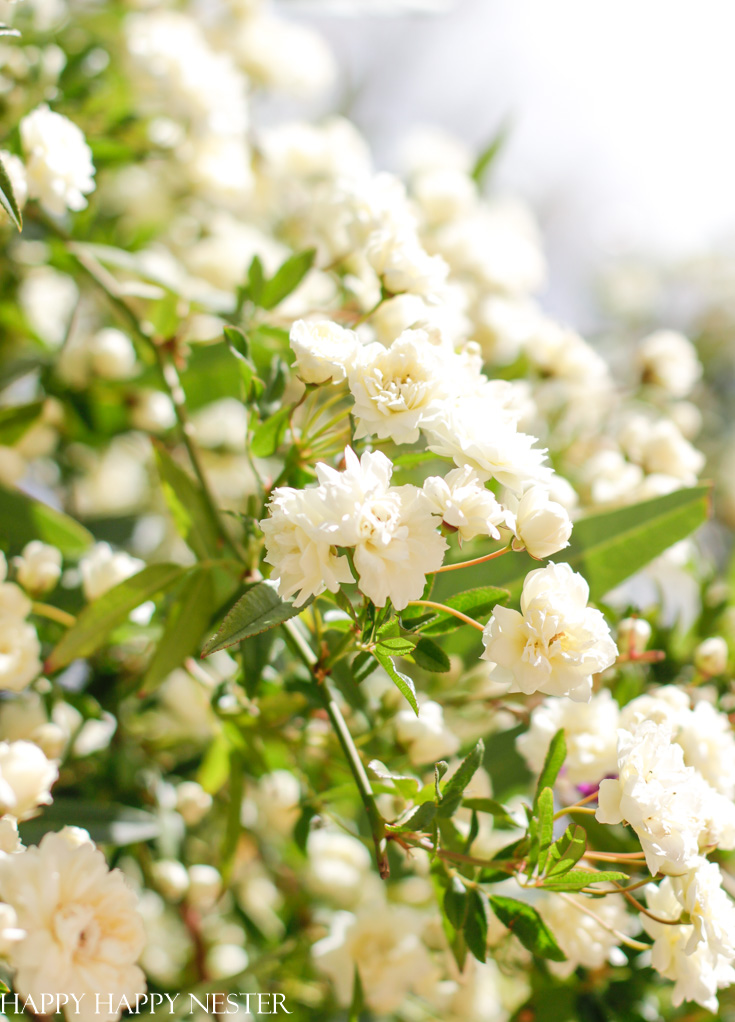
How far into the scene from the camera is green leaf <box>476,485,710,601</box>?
61cm

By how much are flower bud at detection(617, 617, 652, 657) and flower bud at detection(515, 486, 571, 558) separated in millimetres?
244

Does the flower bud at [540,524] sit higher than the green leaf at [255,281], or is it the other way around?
the flower bud at [540,524]

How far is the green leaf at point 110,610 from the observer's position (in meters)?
0.55

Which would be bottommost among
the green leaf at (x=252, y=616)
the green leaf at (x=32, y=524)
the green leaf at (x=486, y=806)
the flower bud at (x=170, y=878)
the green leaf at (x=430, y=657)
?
the flower bud at (x=170, y=878)

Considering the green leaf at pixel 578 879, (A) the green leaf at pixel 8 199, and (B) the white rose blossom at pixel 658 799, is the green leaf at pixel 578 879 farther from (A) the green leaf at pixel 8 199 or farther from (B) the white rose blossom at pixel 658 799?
(A) the green leaf at pixel 8 199

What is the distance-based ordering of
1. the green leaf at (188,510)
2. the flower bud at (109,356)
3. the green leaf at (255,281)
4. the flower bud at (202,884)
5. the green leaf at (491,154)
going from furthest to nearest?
the green leaf at (491,154)
the flower bud at (109,356)
the flower bud at (202,884)
the green leaf at (255,281)
the green leaf at (188,510)

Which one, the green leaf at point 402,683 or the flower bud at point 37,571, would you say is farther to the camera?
the flower bud at point 37,571

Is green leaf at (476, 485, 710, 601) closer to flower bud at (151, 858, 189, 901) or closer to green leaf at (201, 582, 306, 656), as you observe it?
green leaf at (201, 582, 306, 656)

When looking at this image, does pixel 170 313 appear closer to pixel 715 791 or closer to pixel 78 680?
pixel 78 680

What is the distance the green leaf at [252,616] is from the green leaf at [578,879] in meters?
0.20

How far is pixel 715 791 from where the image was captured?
1.57 feet

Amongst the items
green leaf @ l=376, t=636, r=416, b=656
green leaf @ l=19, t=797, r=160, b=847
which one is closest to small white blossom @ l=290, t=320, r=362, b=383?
green leaf @ l=376, t=636, r=416, b=656

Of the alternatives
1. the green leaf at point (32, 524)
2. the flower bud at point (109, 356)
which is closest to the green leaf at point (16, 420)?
the green leaf at point (32, 524)

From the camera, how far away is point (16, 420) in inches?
28.6
